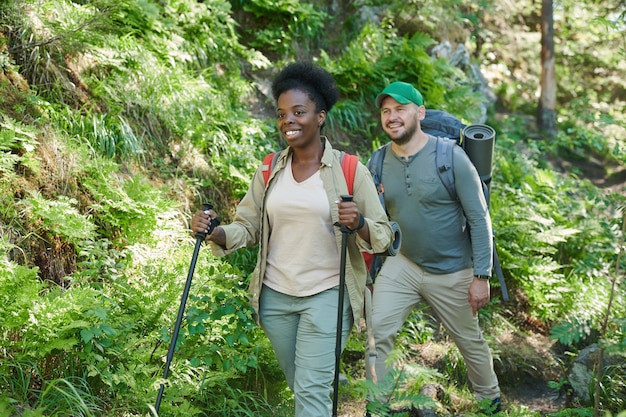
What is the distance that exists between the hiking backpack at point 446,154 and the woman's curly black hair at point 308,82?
1.16m

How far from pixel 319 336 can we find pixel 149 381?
1280mm

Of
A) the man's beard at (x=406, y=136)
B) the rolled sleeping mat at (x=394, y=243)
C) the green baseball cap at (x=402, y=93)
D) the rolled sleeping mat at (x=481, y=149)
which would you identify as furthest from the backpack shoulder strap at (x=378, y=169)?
the rolled sleeping mat at (x=394, y=243)

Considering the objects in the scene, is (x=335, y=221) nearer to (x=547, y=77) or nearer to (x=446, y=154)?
(x=446, y=154)

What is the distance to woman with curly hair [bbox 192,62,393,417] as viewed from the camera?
Result: 407 cm

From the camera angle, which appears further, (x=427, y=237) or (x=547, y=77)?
(x=547, y=77)

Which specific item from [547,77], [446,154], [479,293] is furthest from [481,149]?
[547,77]

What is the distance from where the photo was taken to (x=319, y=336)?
13.4 ft

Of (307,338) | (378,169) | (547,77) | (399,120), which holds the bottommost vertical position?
(307,338)

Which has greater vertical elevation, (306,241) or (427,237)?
(306,241)

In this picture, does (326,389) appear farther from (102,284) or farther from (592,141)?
(592,141)

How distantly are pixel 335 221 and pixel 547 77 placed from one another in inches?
535

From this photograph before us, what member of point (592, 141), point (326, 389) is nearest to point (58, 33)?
point (326, 389)

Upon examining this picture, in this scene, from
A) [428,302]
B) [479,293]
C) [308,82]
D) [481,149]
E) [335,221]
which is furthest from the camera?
[481,149]

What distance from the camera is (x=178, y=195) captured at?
7.41 metres
